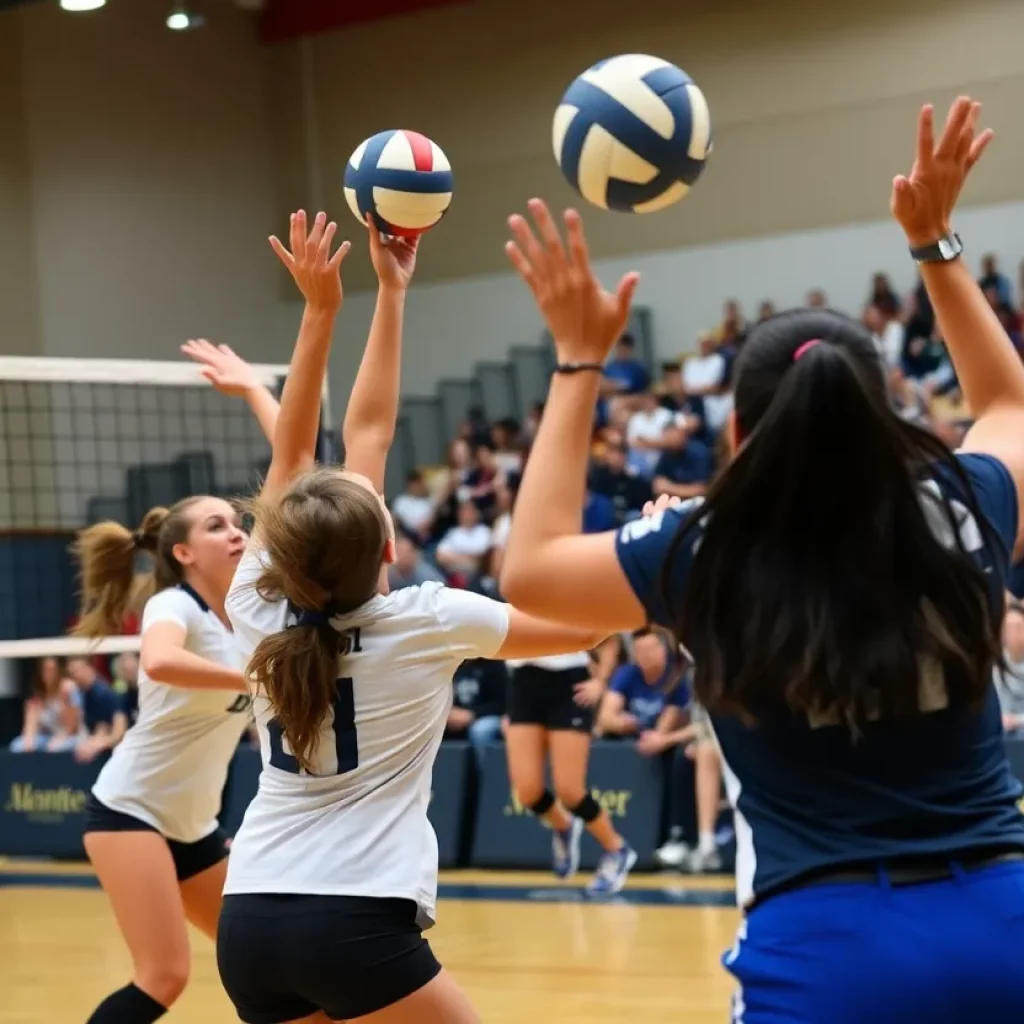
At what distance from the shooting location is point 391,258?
3910mm

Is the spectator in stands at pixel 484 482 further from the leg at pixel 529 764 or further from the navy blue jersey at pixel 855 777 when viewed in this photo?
the navy blue jersey at pixel 855 777

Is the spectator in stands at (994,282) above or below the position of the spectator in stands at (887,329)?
above

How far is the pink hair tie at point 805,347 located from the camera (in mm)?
1967

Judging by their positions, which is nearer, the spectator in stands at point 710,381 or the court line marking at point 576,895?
the court line marking at point 576,895

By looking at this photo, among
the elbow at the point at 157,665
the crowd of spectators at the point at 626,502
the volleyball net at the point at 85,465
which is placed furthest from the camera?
the volleyball net at the point at 85,465

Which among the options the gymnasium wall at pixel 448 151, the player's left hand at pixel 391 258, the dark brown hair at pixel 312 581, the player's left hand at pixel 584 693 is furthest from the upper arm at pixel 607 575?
the gymnasium wall at pixel 448 151

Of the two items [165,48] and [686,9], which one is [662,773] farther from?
[165,48]

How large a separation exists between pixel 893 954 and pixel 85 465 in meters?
15.5

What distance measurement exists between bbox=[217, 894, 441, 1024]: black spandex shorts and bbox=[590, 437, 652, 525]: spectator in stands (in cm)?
1014

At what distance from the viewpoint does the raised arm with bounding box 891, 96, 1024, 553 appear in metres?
2.21

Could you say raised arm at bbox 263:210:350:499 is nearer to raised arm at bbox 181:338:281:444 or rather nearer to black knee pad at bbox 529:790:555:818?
raised arm at bbox 181:338:281:444

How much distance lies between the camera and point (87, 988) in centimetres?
→ 714

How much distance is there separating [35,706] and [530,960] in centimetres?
633

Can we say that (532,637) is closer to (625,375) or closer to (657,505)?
(657,505)
